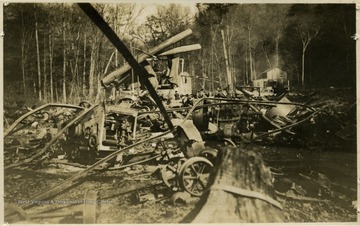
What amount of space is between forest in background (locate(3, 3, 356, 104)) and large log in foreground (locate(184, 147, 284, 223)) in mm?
1326

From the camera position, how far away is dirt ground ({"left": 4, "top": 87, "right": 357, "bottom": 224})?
2723 millimetres

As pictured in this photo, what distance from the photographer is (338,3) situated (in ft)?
10.3

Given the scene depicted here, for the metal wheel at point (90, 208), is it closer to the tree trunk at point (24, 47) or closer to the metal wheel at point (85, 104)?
the metal wheel at point (85, 104)

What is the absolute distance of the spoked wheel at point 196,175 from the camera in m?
2.63

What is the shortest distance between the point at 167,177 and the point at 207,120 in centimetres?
89

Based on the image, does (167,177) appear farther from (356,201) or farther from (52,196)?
(356,201)

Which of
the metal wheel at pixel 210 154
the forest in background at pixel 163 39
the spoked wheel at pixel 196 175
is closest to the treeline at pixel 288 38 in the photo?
the forest in background at pixel 163 39

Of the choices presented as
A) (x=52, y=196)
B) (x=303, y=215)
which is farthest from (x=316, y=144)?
(x=52, y=196)

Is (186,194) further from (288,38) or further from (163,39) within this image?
(288,38)

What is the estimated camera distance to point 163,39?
128 inches

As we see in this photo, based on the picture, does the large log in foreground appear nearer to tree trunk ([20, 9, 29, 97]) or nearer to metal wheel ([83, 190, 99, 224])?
metal wheel ([83, 190, 99, 224])

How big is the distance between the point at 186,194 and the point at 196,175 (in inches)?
7.9

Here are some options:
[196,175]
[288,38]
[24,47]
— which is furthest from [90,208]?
[288,38]

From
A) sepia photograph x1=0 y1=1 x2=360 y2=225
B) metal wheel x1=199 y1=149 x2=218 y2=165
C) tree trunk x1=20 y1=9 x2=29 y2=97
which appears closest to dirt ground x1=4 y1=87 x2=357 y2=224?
sepia photograph x1=0 y1=1 x2=360 y2=225
